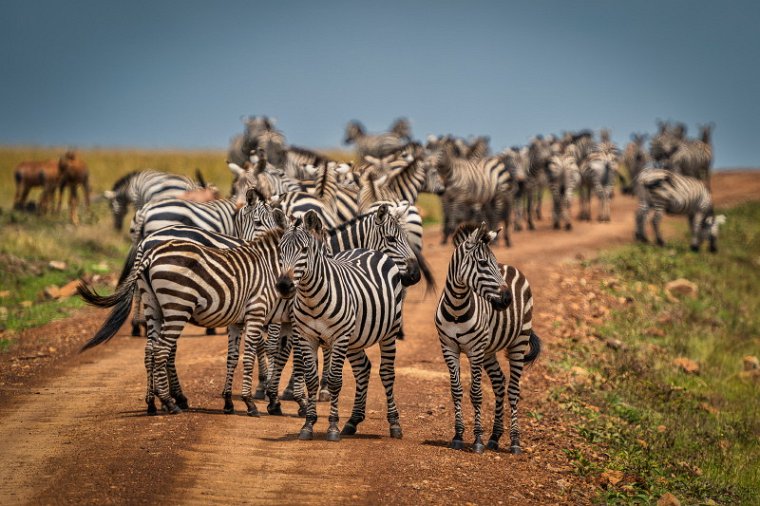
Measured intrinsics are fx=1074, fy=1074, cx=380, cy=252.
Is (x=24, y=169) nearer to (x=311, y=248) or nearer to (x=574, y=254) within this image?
(x=574, y=254)

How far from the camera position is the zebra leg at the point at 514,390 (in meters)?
11.0

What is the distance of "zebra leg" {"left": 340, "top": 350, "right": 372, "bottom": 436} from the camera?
416 inches

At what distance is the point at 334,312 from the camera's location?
10109mm

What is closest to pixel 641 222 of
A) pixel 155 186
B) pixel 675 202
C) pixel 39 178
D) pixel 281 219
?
pixel 675 202

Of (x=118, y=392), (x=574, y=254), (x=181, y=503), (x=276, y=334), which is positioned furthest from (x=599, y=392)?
(x=574, y=254)

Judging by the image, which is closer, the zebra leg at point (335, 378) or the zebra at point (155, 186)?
the zebra leg at point (335, 378)

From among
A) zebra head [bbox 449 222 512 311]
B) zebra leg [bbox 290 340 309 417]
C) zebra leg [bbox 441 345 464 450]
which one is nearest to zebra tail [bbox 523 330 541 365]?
zebra leg [bbox 441 345 464 450]

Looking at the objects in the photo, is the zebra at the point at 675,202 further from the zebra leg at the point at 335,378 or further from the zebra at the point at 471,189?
the zebra leg at the point at 335,378

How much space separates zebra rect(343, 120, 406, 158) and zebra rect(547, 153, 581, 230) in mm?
5217

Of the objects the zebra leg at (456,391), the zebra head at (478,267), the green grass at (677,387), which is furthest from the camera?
the green grass at (677,387)

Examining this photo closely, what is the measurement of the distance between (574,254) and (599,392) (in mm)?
10424

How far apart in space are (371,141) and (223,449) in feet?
88.6

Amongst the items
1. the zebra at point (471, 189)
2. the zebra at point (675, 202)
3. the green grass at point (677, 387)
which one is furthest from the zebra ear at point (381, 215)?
the zebra at point (675, 202)

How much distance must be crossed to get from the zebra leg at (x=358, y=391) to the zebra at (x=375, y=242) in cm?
96
